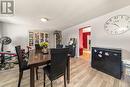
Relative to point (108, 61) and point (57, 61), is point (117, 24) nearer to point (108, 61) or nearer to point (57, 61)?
point (108, 61)

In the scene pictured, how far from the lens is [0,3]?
2766 mm

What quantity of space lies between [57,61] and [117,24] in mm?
2514

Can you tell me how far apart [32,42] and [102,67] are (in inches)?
193

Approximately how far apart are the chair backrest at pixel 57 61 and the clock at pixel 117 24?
7.30ft

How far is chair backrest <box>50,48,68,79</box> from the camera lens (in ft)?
6.00

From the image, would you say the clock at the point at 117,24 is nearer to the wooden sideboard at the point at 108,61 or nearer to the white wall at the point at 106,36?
the white wall at the point at 106,36

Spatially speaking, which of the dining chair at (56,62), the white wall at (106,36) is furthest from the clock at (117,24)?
the dining chair at (56,62)

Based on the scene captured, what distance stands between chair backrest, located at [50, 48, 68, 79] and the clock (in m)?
2.23

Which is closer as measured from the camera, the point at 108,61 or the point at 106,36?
the point at 108,61

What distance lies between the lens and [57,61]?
6.26 ft

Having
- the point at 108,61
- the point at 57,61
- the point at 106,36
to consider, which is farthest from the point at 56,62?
the point at 106,36

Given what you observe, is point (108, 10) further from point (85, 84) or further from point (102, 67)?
point (85, 84)

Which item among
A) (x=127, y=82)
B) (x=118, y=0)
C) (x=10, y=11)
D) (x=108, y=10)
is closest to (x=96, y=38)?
(x=108, y=10)

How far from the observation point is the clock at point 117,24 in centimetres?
307
